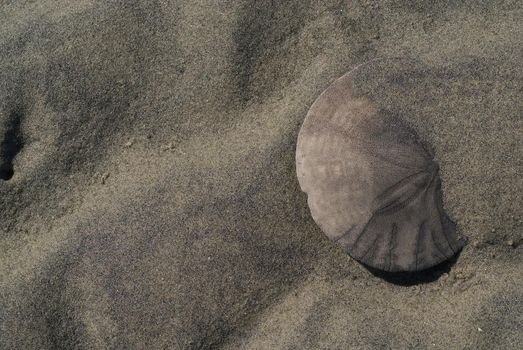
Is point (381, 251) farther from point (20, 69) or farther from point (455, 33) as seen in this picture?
point (20, 69)

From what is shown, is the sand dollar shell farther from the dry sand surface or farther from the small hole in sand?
the small hole in sand

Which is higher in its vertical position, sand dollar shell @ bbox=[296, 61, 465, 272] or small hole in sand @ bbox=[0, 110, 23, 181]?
small hole in sand @ bbox=[0, 110, 23, 181]

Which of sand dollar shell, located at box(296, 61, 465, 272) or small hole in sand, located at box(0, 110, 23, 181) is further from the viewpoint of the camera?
small hole in sand, located at box(0, 110, 23, 181)

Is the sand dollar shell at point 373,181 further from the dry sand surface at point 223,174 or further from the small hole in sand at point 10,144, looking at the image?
the small hole in sand at point 10,144

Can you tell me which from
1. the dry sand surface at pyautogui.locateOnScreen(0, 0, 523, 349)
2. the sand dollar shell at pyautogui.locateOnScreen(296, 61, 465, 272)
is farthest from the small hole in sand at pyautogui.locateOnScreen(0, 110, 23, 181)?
the sand dollar shell at pyautogui.locateOnScreen(296, 61, 465, 272)

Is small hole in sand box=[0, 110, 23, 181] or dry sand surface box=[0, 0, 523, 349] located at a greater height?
small hole in sand box=[0, 110, 23, 181]

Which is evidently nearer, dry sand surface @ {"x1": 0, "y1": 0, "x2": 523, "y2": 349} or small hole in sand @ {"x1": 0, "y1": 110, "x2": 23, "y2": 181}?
dry sand surface @ {"x1": 0, "y1": 0, "x2": 523, "y2": 349}
